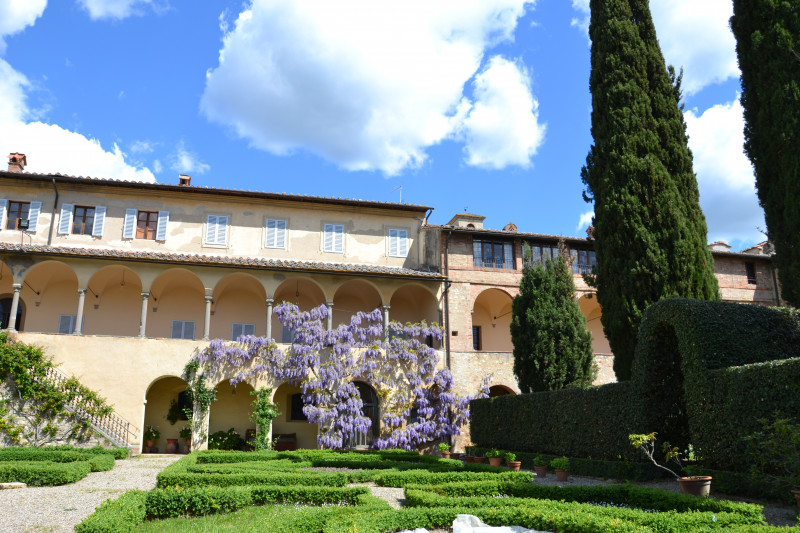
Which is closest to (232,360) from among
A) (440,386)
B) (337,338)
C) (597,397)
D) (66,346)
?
(337,338)

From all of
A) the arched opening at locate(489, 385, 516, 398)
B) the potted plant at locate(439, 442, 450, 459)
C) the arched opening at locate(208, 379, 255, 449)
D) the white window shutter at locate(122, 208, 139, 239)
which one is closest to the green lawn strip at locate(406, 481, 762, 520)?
the potted plant at locate(439, 442, 450, 459)

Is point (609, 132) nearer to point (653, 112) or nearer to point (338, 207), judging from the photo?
point (653, 112)

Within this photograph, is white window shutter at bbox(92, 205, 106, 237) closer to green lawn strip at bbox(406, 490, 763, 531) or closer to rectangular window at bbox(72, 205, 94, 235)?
rectangular window at bbox(72, 205, 94, 235)

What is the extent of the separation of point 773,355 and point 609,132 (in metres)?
8.34

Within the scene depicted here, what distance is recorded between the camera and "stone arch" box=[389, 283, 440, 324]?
27516mm

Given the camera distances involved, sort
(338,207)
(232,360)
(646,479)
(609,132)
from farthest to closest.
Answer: (338,207) < (232,360) < (609,132) < (646,479)

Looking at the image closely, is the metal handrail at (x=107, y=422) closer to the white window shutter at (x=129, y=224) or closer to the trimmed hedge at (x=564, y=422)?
the white window shutter at (x=129, y=224)

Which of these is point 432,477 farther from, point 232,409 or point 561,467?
point 232,409

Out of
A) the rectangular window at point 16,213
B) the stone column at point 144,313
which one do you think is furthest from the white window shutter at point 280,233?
the rectangular window at point 16,213

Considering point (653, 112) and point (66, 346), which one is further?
point (66, 346)

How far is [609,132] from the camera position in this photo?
1805 cm

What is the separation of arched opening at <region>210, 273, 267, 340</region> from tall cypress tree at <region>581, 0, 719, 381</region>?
14.7 metres

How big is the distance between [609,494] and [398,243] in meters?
Answer: 18.4

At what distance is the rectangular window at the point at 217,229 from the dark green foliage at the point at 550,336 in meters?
12.7
